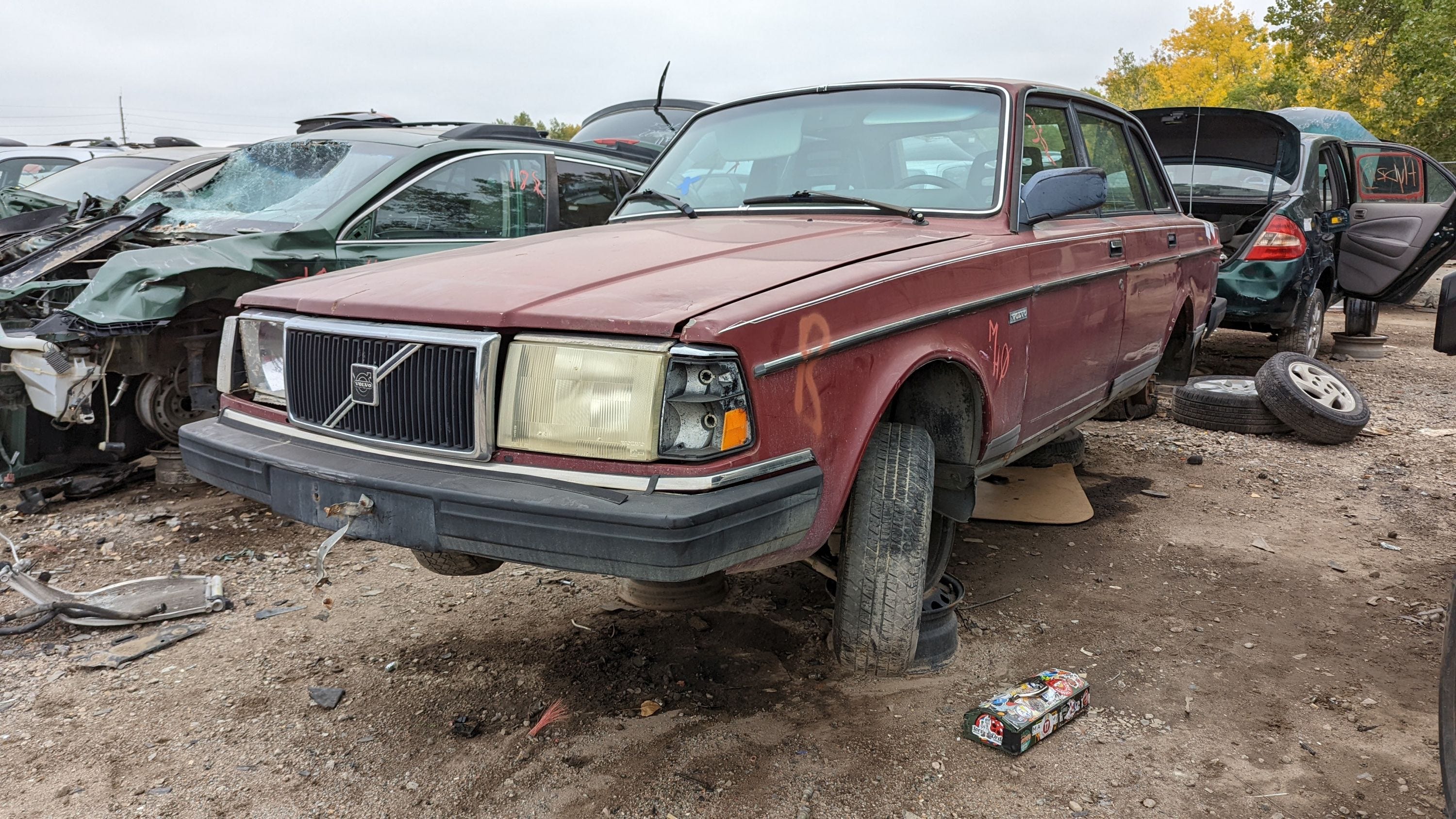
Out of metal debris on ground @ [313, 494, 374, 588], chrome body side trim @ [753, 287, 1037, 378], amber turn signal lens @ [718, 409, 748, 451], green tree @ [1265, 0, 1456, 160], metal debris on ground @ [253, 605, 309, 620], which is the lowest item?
metal debris on ground @ [253, 605, 309, 620]

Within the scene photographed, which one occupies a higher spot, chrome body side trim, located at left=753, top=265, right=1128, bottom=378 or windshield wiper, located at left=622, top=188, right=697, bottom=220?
windshield wiper, located at left=622, top=188, right=697, bottom=220

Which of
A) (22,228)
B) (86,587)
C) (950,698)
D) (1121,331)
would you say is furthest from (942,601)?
(22,228)

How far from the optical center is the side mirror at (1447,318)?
2494 mm

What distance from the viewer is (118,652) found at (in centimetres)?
314

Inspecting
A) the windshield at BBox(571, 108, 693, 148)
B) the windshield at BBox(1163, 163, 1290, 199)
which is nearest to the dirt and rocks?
the windshield at BBox(1163, 163, 1290, 199)

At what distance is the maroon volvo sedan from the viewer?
2.01 m

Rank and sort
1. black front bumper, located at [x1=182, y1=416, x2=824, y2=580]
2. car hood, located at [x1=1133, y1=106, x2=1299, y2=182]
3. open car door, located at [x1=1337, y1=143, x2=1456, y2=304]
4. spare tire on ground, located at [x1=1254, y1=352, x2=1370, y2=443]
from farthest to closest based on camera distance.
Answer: open car door, located at [x1=1337, y1=143, x2=1456, y2=304]
car hood, located at [x1=1133, y1=106, x2=1299, y2=182]
spare tire on ground, located at [x1=1254, y1=352, x2=1370, y2=443]
black front bumper, located at [x1=182, y1=416, x2=824, y2=580]

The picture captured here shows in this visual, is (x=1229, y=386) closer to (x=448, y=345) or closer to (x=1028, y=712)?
(x=1028, y=712)

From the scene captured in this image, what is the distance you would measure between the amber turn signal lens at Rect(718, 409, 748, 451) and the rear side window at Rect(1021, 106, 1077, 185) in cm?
167

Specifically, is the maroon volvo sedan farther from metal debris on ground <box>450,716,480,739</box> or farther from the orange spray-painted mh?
metal debris on ground <box>450,716,480,739</box>

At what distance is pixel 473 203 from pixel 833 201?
286cm

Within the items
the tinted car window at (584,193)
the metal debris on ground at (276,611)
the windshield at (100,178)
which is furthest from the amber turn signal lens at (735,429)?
the windshield at (100,178)

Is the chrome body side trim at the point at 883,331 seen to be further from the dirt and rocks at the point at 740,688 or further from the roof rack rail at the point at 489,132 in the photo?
the roof rack rail at the point at 489,132

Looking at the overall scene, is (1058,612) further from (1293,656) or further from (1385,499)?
(1385,499)
